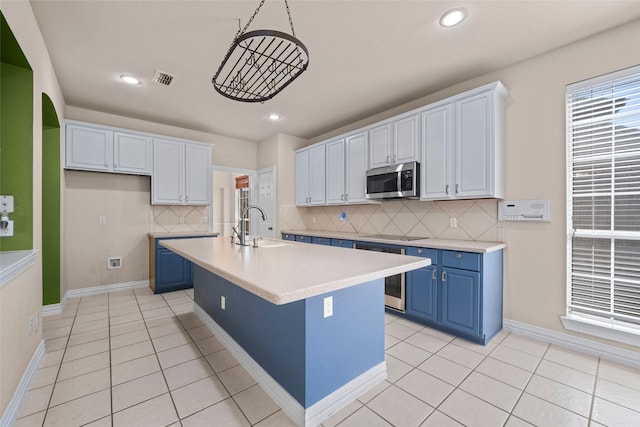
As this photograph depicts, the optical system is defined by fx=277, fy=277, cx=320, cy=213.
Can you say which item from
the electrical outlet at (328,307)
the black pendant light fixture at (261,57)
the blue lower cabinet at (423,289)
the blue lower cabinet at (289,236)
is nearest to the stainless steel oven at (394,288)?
the blue lower cabinet at (423,289)

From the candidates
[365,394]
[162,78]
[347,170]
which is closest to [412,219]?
[347,170]

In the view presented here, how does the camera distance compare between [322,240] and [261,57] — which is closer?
[261,57]

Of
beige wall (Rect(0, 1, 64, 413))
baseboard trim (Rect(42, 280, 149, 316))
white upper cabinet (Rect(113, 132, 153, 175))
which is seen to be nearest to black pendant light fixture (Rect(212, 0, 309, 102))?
beige wall (Rect(0, 1, 64, 413))

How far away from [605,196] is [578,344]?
4.12ft

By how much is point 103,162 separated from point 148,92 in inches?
48.8

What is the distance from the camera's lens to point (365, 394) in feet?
5.84

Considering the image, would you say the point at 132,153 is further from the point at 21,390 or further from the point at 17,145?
the point at 21,390

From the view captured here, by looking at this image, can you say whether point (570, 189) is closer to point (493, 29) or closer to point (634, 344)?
point (634, 344)

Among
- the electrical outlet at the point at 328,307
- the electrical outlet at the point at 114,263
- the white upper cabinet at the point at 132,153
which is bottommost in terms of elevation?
the electrical outlet at the point at 114,263

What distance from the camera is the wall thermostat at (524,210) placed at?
2.50m

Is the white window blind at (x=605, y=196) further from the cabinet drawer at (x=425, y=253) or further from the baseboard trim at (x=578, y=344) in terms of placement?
the cabinet drawer at (x=425, y=253)

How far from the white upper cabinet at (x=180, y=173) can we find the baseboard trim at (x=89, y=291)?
130cm

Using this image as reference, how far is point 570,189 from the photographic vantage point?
2418 mm

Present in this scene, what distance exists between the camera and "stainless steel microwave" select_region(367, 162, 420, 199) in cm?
311
